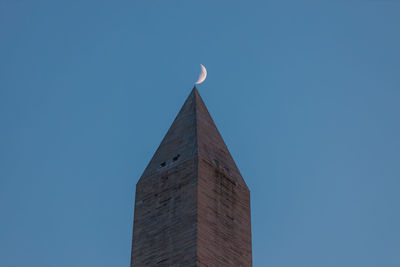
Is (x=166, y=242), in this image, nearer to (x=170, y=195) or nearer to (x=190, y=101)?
(x=170, y=195)

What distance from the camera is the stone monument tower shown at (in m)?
24.1

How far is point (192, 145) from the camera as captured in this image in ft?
88.1

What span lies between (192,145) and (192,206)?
2.91 metres

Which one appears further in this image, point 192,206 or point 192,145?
point 192,145

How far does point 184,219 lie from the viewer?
24500mm

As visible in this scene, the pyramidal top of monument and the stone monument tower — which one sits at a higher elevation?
the pyramidal top of monument

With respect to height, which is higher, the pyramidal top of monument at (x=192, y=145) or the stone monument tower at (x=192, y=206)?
the pyramidal top of monument at (x=192, y=145)

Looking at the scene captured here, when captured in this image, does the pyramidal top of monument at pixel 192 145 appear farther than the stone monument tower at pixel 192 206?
Yes

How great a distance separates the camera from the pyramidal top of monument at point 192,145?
87.7 feet

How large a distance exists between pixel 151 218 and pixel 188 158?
7.50ft

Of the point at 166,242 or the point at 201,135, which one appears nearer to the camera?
the point at 166,242

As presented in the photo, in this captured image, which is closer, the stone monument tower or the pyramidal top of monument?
the stone monument tower

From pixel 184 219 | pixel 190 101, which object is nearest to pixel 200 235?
pixel 184 219

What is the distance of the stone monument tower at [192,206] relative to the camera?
24094 millimetres
